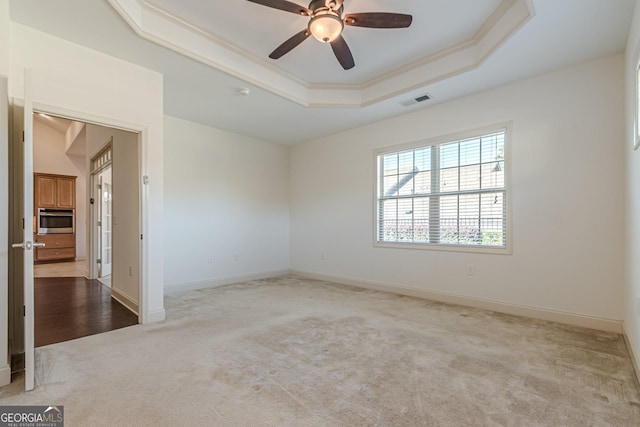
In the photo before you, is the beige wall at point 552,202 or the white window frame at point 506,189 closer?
the beige wall at point 552,202

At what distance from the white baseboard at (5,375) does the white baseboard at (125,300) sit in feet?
5.15

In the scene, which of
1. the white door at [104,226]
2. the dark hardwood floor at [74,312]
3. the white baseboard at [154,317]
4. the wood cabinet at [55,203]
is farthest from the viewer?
the wood cabinet at [55,203]

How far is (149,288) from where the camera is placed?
3.37 metres

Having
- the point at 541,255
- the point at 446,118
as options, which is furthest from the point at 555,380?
the point at 446,118

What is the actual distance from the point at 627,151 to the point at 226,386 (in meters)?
4.02

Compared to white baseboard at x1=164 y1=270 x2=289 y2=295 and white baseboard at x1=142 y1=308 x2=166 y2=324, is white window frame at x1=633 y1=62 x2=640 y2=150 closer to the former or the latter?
white baseboard at x1=142 y1=308 x2=166 y2=324

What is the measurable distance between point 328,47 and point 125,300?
164 inches

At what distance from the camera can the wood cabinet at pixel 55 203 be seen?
27.2 feet

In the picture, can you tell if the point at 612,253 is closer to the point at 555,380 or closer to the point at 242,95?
the point at 555,380

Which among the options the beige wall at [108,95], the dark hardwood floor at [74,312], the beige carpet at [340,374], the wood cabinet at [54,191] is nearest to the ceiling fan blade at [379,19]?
the beige wall at [108,95]

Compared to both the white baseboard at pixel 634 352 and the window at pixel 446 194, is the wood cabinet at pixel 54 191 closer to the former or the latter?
the window at pixel 446 194

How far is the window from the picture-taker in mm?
3918

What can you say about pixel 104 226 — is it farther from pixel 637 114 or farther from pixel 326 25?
pixel 637 114

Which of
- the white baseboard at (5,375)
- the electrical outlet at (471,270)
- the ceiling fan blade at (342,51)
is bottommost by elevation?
the white baseboard at (5,375)
